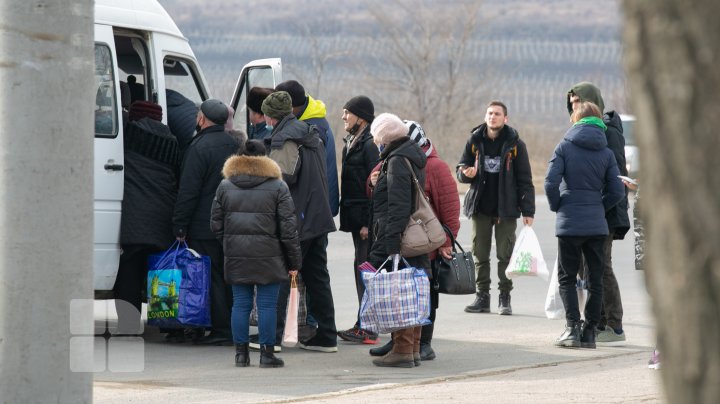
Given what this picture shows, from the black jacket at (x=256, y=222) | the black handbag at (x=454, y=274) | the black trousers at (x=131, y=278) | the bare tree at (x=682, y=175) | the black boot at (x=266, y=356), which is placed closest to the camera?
the bare tree at (x=682, y=175)

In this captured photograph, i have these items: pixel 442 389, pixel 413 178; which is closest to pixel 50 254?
pixel 442 389

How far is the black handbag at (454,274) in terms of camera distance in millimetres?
8336

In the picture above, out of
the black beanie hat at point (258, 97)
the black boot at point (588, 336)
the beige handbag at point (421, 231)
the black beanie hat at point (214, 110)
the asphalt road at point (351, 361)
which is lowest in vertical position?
the asphalt road at point (351, 361)

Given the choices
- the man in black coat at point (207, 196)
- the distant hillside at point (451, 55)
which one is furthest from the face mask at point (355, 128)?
the distant hillside at point (451, 55)

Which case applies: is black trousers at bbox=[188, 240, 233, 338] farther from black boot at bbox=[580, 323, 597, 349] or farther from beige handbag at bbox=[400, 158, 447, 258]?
black boot at bbox=[580, 323, 597, 349]

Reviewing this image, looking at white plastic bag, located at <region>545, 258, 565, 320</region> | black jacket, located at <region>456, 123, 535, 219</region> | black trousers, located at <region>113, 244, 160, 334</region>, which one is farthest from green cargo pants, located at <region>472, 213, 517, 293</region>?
black trousers, located at <region>113, 244, 160, 334</region>

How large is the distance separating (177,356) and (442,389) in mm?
2279

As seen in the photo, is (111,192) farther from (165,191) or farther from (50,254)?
(50,254)

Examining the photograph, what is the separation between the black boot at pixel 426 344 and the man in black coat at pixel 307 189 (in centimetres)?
66

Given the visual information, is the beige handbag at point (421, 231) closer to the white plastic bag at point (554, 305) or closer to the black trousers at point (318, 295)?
the black trousers at point (318, 295)

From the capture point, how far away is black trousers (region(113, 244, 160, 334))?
9.02 metres

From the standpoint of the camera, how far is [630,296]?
12289 millimetres

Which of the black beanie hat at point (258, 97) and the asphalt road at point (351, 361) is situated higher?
the black beanie hat at point (258, 97)

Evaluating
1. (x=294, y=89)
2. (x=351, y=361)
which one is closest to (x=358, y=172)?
(x=294, y=89)
